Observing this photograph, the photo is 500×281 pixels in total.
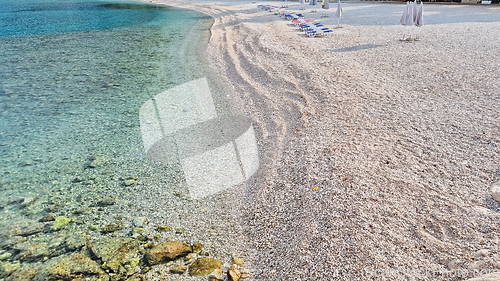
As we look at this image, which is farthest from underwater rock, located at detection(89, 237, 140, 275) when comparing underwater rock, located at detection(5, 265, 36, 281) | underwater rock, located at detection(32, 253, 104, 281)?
underwater rock, located at detection(5, 265, 36, 281)

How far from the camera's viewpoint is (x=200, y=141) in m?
7.91

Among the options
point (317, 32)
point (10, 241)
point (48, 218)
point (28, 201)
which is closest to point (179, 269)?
point (48, 218)

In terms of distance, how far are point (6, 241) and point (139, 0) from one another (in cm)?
4273

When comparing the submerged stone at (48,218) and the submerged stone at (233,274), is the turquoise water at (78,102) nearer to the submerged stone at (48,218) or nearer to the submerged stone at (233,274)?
the submerged stone at (48,218)

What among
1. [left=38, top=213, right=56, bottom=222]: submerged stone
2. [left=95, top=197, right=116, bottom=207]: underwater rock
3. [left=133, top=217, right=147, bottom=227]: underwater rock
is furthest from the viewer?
[left=95, top=197, right=116, bottom=207]: underwater rock

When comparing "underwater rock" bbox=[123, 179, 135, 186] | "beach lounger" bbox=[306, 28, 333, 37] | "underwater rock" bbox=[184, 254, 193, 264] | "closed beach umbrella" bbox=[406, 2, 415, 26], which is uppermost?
"closed beach umbrella" bbox=[406, 2, 415, 26]

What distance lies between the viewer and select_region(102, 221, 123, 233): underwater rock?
541cm

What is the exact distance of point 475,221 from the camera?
448 cm

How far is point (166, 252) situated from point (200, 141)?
3.48 meters

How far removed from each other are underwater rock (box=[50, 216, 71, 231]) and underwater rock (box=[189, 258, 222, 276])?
2.44 metres

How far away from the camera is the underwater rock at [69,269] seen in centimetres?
458

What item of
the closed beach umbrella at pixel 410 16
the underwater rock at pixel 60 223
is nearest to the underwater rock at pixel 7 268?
the underwater rock at pixel 60 223

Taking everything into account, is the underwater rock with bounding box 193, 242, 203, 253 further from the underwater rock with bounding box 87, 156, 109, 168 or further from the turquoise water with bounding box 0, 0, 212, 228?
the underwater rock with bounding box 87, 156, 109, 168

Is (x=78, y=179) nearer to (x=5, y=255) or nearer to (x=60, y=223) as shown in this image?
(x=60, y=223)
